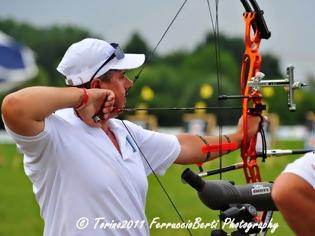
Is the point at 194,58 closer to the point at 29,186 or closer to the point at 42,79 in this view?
the point at 42,79

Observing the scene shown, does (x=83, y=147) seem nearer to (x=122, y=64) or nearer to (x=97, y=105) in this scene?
(x=97, y=105)

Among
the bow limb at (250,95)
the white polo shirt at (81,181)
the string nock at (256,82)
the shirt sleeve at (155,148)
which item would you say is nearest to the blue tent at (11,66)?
the bow limb at (250,95)

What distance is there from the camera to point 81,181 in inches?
111

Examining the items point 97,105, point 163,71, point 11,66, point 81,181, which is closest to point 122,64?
point 97,105

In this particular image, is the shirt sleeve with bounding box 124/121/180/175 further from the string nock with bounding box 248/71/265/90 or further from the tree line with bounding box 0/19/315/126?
the tree line with bounding box 0/19/315/126

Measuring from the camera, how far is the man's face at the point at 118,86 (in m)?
2.94

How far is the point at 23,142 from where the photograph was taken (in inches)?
108

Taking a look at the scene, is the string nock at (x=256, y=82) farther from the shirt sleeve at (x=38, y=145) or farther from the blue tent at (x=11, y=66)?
the blue tent at (x=11, y=66)

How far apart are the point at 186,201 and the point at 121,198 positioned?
6.49 meters

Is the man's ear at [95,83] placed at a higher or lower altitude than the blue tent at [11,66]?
higher

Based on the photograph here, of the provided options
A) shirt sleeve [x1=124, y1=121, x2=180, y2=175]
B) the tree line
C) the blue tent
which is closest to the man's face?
shirt sleeve [x1=124, y1=121, x2=180, y2=175]

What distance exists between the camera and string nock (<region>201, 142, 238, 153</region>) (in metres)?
3.33

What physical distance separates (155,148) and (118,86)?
0.34 m

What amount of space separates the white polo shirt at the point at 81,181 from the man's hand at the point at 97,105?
1.4 inches
